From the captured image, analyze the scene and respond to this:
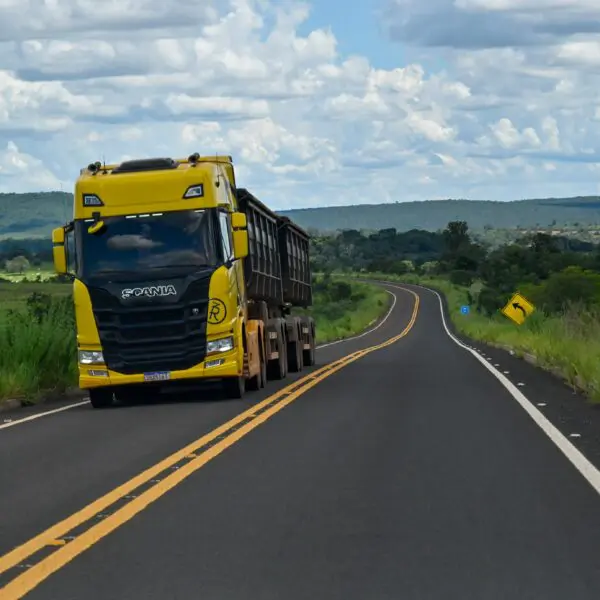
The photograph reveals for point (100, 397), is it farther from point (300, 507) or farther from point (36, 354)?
point (300, 507)

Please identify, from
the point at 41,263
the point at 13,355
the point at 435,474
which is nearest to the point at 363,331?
the point at 41,263

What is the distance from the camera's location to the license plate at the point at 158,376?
870 inches

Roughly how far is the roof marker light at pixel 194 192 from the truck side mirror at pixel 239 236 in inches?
26.9

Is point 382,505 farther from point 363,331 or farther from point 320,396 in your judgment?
point 363,331

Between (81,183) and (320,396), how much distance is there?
4977mm

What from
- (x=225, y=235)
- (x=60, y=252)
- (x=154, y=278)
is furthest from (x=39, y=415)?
(x=225, y=235)

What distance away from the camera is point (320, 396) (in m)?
23.7

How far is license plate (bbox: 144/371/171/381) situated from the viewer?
72.5 ft

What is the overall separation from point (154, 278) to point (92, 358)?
4.95ft

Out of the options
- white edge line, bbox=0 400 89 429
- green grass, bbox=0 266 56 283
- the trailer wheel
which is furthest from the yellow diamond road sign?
green grass, bbox=0 266 56 283

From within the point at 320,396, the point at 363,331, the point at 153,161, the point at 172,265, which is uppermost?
the point at 153,161

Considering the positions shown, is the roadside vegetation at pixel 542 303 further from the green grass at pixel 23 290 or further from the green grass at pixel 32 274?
the green grass at pixel 32 274

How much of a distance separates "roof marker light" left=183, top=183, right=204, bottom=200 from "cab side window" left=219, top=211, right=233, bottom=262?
0.45 metres

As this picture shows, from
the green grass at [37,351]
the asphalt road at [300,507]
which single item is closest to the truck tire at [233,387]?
the asphalt road at [300,507]
